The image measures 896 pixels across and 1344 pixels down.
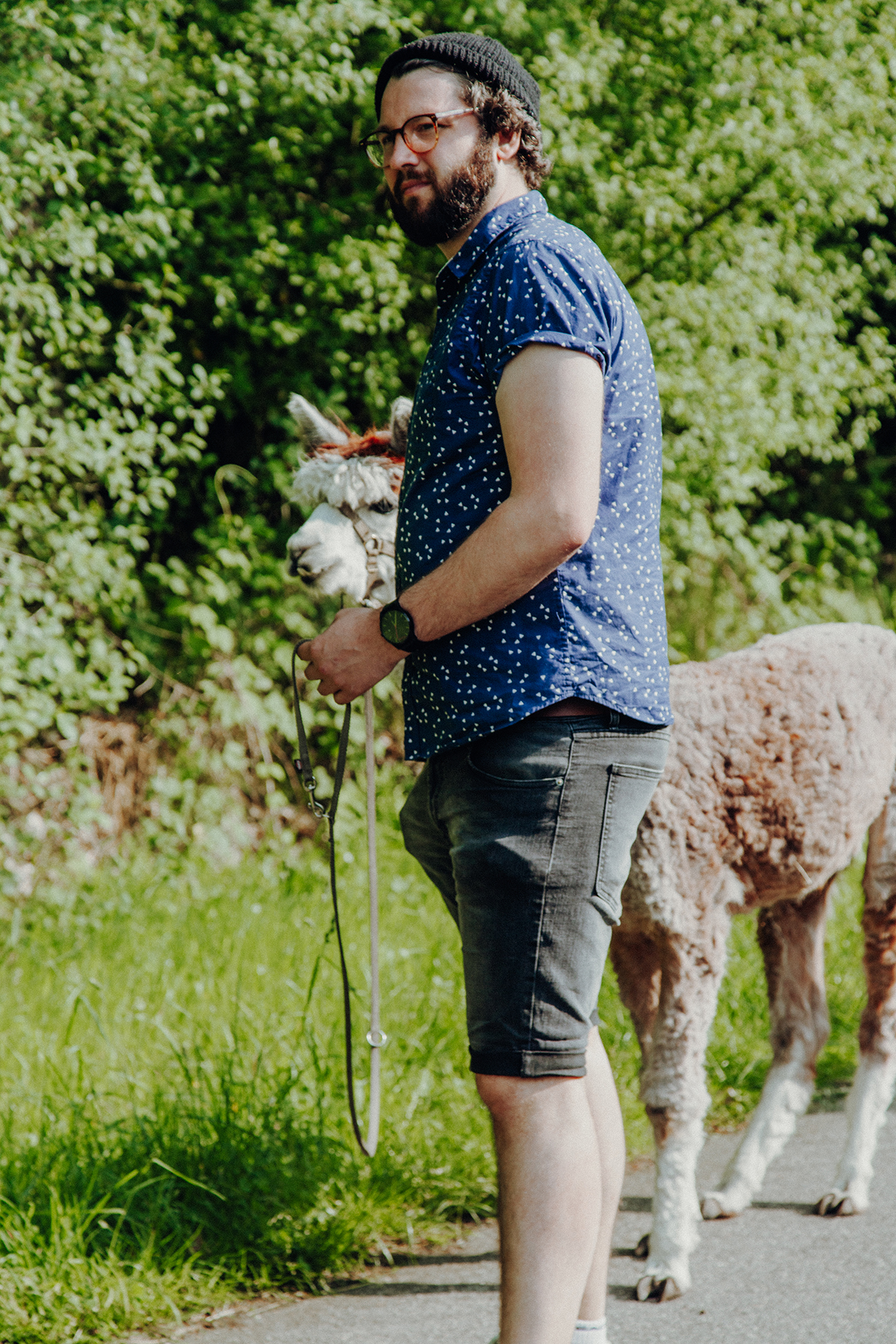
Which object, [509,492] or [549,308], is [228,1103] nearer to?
[509,492]

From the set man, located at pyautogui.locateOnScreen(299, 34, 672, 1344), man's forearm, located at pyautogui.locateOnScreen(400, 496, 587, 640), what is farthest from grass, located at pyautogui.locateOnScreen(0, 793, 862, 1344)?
man's forearm, located at pyautogui.locateOnScreen(400, 496, 587, 640)

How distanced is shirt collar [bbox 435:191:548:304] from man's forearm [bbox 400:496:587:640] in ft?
1.56

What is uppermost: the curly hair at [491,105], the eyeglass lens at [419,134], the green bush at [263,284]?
the green bush at [263,284]

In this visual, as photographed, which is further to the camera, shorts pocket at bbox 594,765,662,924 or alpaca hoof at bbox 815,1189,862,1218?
alpaca hoof at bbox 815,1189,862,1218

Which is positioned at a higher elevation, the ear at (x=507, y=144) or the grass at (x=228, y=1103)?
the ear at (x=507, y=144)

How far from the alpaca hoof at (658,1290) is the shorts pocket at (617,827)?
4.48 ft

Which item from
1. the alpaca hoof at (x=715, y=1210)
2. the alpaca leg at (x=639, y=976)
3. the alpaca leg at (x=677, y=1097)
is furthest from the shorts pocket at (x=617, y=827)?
the alpaca hoof at (x=715, y=1210)

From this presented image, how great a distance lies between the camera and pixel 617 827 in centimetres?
204

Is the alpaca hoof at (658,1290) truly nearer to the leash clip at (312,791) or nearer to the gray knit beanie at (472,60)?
the leash clip at (312,791)

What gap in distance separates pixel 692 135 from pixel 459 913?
523 centimetres

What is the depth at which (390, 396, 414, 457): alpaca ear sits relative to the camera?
305cm

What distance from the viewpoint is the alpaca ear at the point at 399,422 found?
3055mm

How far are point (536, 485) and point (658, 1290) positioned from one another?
2.08 meters

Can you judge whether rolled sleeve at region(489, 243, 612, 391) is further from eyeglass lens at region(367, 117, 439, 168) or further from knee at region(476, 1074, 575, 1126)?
knee at region(476, 1074, 575, 1126)
